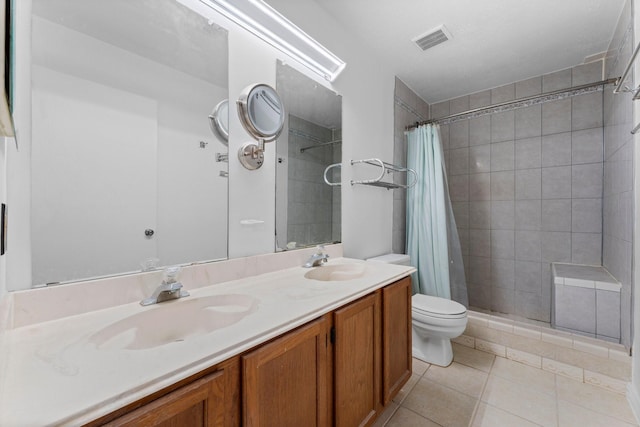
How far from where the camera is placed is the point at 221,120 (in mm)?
1207

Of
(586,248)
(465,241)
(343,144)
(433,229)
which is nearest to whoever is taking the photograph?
(343,144)

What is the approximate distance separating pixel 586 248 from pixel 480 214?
0.85 metres

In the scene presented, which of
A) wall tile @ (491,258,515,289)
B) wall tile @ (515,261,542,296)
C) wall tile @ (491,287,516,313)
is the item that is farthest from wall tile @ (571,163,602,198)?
wall tile @ (491,287,516,313)

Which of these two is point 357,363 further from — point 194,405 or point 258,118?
point 258,118

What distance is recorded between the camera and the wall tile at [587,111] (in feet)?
7.41

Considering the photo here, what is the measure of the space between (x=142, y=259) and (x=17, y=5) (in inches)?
32.4

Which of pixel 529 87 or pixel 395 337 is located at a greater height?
pixel 529 87

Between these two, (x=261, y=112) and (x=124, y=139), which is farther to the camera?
(x=261, y=112)

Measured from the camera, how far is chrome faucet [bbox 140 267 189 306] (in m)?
0.90

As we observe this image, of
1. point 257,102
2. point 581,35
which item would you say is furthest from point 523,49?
point 257,102

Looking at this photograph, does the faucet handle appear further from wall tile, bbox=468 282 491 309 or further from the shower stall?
wall tile, bbox=468 282 491 309

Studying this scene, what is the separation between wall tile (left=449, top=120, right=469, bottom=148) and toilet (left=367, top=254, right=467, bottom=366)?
1.74 metres

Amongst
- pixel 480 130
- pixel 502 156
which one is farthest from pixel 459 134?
pixel 502 156

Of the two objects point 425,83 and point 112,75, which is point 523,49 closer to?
point 425,83
